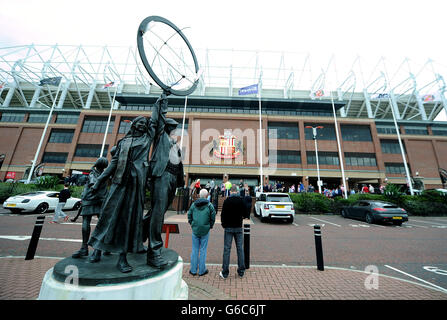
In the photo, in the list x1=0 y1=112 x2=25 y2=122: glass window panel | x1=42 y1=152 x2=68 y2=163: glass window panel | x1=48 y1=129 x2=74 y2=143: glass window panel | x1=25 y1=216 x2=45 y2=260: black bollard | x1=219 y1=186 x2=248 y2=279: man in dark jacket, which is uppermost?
x1=0 y1=112 x2=25 y2=122: glass window panel

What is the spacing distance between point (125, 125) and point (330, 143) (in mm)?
37694

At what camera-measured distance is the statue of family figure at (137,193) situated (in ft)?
8.50

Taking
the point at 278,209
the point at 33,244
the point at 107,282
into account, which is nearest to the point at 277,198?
the point at 278,209

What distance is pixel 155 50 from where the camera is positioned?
4367mm

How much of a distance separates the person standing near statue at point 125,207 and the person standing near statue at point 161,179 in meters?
0.18

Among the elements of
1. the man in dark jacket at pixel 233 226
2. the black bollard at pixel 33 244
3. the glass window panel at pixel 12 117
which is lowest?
the black bollard at pixel 33 244

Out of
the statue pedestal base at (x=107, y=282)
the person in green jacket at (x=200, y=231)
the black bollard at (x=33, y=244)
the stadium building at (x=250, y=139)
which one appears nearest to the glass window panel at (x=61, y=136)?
the stadium building at (x=250, y=139)

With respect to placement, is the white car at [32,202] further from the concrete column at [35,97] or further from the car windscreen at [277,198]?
the concrete column at [35,97]

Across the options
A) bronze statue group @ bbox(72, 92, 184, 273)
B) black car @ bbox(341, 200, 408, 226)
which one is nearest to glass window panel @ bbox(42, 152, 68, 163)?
bronze statue group @ bbox(72, 92, 184, 273)

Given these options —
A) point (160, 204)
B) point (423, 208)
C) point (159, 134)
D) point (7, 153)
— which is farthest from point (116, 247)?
point (7, 153)

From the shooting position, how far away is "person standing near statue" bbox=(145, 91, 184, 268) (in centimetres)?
276

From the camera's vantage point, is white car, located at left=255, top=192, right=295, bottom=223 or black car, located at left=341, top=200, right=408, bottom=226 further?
white car, located at left=255, top=192, right=295, bottom=223

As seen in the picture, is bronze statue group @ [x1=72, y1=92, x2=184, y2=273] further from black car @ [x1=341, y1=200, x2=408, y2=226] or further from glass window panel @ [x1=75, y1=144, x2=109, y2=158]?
glass window panel @ [x1=75, y1=144, x2=109, y2=158]

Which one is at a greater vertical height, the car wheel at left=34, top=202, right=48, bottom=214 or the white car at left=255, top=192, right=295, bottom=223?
the white car at left=255, top=192, right=295, bottom=223
